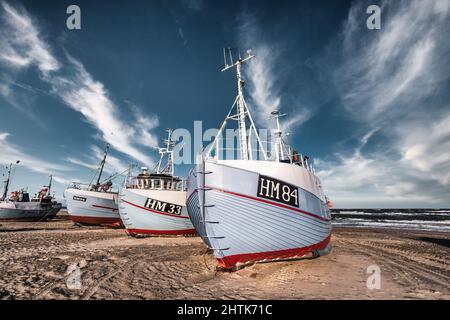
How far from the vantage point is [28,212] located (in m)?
38.0

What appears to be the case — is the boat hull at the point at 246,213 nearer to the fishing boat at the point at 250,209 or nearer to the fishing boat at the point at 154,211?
the fishing boat at the point at 250,209

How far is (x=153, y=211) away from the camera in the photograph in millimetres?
17625

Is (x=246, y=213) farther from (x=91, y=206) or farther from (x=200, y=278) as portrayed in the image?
(x=91, y=206)

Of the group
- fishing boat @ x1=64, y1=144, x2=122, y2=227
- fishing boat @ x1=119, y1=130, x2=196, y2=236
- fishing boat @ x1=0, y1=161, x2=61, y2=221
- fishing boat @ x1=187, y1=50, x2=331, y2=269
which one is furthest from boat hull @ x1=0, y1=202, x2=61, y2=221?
fishing boat @ x1=187, y1=50, x2=331, y2=269

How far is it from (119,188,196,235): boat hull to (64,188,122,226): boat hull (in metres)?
10.9

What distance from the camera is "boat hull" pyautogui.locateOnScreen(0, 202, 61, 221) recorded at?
36.2 m

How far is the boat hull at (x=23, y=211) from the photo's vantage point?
36.2 m

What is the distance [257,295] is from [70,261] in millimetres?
9296

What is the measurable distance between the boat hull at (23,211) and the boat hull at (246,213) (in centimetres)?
4523

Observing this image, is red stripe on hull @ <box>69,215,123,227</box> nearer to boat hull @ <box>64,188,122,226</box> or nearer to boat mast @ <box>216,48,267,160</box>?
boat hull @ <box>64,188,122,226</box>

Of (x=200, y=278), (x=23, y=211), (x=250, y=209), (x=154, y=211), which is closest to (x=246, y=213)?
(x=250, y=209)

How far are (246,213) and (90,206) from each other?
1045 inches

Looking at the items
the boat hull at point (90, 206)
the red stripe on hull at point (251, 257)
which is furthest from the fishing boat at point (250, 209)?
the boat hull at point (90, 206)

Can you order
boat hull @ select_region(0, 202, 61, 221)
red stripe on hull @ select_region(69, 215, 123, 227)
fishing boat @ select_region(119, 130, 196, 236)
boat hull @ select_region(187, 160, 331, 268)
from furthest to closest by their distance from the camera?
boat hull @ select_region(0, 202, 61, 221) → red stripe on hull @ select_region(69, 215, 123, 227) → fishing boat @ select_region(119, 130, 196, 236) → boat hull @ select_region(187, 160, 331, 268)
